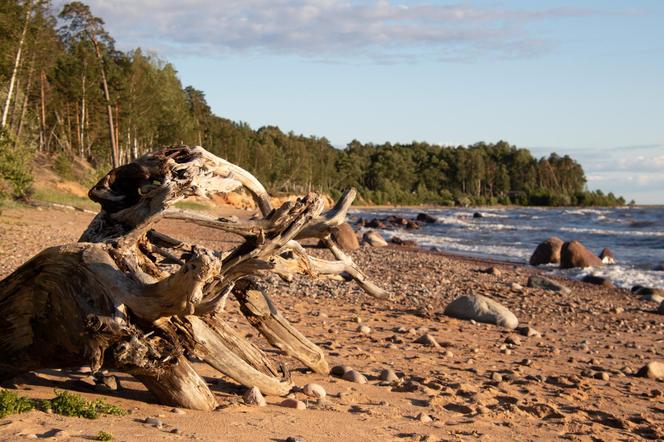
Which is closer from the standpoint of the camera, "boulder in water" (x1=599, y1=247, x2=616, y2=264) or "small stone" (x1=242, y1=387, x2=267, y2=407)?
"small stone" (x1=242, y1=387, x2=267, y2=407)

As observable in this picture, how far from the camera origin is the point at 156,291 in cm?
516

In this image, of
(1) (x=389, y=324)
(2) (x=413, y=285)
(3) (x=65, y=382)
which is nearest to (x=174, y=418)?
(3) (x=65, y=382)

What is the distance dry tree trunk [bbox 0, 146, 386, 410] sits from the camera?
17.1 feet

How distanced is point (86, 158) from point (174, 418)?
2185 inches

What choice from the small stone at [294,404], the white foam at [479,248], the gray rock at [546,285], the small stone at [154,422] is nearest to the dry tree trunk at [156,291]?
the small stone at [294,404]

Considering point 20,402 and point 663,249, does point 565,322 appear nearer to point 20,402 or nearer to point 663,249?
point 20,402

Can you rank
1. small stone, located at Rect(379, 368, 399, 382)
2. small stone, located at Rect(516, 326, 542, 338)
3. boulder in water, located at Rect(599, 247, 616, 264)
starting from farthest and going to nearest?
1. boulder in water, located at Rect(599, 247, 616, 264)
2. small stone, located at Rect(516, 326, 542, 338)
3. small stone, located at Rect(379, 368, 399, 382)

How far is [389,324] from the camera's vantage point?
10875 mm

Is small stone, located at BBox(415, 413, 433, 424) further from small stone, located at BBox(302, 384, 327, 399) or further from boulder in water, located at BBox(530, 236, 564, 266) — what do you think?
boulder in water, located at BBox(530, 236, 564, 266)

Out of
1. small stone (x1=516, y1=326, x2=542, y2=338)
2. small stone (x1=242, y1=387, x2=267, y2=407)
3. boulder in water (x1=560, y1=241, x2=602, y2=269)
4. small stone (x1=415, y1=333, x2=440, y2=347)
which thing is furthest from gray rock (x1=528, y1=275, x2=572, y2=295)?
small stone (x1=242, y1=387, x2=267, y2=407)

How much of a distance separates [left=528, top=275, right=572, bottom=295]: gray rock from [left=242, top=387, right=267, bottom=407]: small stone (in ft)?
41.2

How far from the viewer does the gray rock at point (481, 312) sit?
11.8m

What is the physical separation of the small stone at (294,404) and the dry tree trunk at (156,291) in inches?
9.4

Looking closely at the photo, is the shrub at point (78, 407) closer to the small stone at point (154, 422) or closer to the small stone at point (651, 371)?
the small stone at point (154, 422)
